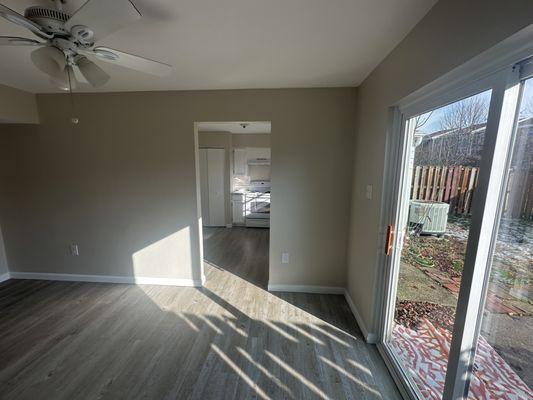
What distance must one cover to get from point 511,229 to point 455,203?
0.95ft

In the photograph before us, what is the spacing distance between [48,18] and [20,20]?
0.43 feet

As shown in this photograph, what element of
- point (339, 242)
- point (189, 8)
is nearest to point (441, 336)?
point (339, 242)

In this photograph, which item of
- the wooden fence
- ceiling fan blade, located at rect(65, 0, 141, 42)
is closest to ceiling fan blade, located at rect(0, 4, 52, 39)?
ceiling fan blade, located at rect(65, 0, 141, 42)

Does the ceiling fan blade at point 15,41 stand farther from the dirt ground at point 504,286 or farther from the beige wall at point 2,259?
the beige wall at point 2,259

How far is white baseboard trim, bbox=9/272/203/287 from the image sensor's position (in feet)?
9.42

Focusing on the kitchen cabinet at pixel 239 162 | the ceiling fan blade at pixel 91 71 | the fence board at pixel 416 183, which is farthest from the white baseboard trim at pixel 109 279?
the kitchen cabinet at pixel 239 162

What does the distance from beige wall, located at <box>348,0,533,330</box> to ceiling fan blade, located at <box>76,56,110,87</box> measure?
1861 millimetres

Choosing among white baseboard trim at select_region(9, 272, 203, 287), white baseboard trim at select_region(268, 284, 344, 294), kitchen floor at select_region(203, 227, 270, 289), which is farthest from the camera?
kitchen floor at select_region(203, 227, 270, 289)

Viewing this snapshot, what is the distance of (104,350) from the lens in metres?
1.89

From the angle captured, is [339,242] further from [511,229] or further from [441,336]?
[511,229]

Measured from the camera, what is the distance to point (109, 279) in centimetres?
295

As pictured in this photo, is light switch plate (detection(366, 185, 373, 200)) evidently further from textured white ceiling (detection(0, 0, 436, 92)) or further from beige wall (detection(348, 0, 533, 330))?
textured white ceiling (detection(0, 0, 436, 92))

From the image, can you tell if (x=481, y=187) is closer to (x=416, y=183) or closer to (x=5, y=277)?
(x=416, y=183)

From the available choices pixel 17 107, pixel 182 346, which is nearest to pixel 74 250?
pixel 17 107
